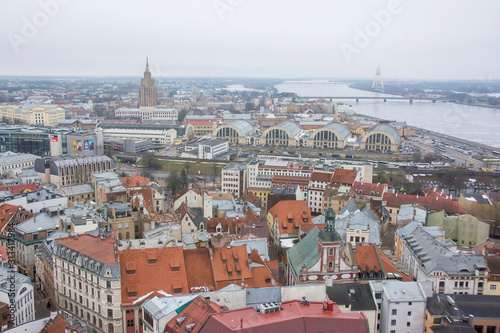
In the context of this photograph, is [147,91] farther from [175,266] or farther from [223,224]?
[175,266]

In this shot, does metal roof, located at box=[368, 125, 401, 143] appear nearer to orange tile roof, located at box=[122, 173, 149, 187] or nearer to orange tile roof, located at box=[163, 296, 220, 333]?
orange tile roof, located at box=[122, 173, 149, 187]

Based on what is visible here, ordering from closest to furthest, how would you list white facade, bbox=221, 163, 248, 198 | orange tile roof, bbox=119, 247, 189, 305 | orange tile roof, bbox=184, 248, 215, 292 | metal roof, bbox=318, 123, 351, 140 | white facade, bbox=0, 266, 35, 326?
1. white facade, bbox=0, 266, 35, 326
2. orange tile roof, bbox=119, 247, 189, 305
3. orange tile roof, bbox=184, 248, 215, 292
4. white facade, bbox=221, 163, 248, 198
5. metal roof, bbox=318, 123, 351, 140

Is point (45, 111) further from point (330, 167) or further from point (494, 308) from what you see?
point (494, 308)


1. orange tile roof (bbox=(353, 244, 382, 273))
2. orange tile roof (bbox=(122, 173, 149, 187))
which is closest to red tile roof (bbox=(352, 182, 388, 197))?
orange tile roof (bbox=(353, 244, 382, 273))

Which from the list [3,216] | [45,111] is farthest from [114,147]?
[3,216]

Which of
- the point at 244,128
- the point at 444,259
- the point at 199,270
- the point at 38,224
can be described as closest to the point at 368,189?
the point at 444,259
